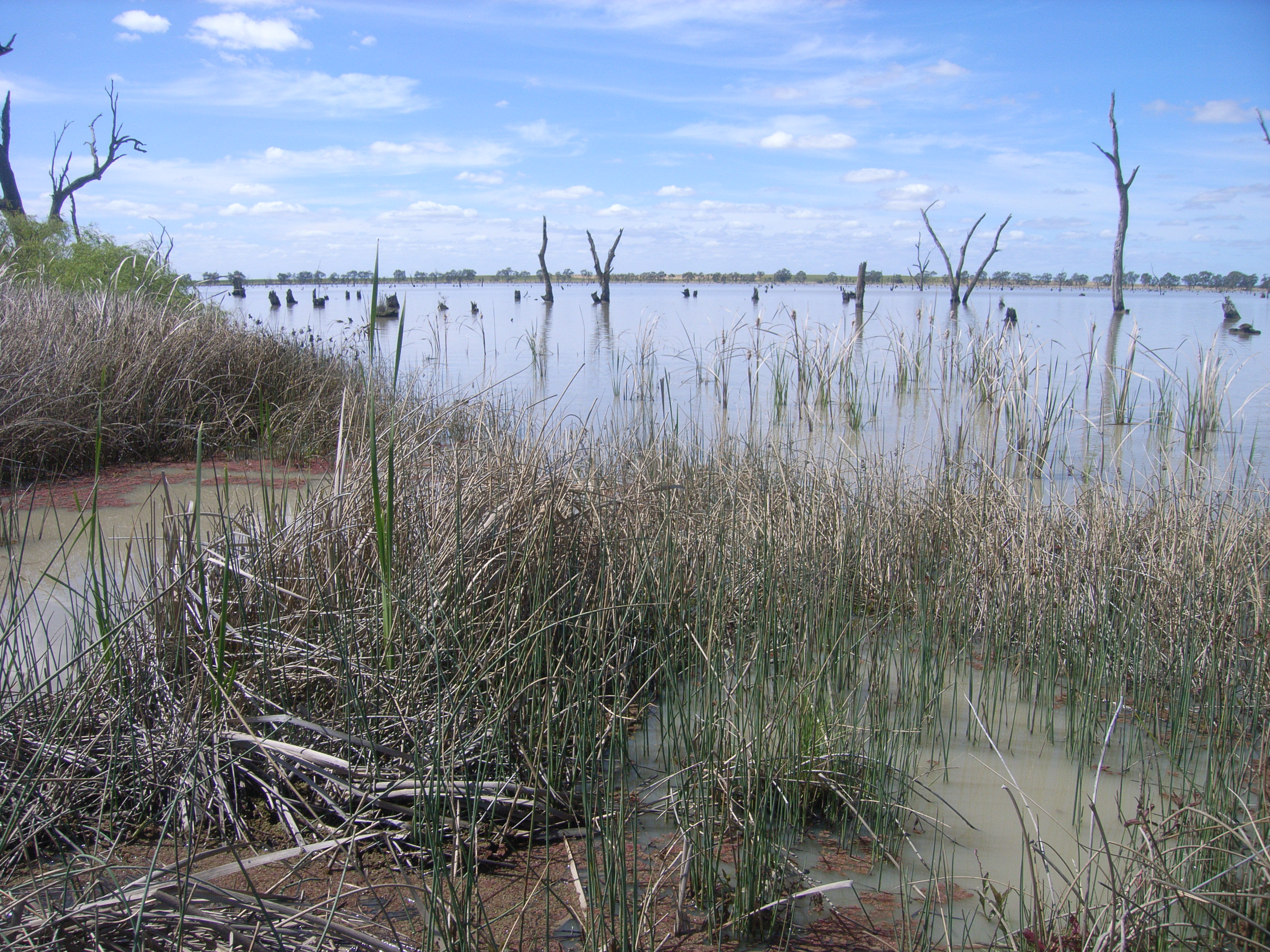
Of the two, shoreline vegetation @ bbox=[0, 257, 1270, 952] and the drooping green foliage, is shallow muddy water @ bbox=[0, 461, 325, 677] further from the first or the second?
the drooping green foliage

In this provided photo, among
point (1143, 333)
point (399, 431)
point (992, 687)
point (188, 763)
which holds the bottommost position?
point (992, 687)

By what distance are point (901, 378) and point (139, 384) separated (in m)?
9.32

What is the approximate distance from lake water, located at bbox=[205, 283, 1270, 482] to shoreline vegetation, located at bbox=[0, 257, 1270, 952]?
35.5 inches

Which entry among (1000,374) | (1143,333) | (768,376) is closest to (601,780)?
(1000,374)

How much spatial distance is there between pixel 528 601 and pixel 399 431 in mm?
1046

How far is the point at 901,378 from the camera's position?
11.4 metres

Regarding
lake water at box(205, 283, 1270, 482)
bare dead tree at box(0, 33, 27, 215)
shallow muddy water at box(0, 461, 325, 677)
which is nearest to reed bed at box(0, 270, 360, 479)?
shallow muddy water at box(0, 461, 325, 677)

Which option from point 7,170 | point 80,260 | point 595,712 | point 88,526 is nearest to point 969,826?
point 595,712

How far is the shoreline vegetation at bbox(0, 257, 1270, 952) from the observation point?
1723 millimetres

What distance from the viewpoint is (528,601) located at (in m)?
2.88

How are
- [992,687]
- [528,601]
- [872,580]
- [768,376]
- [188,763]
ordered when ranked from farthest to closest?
1. [768,376]
2. [872,580]
3. [992,687]
4. [528,601]
5. [188,763]

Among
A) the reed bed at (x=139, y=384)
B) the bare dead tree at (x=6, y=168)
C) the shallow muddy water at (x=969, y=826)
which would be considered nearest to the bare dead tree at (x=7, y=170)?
the bare dead tree at (x=6, y=168)

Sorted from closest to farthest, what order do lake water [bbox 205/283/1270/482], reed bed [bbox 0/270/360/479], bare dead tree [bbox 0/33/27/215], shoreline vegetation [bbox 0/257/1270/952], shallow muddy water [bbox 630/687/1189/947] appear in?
1. shoreline vegetation [bbox 0/257/1270/952]
2. shallow muddy water [bbox 630/687/1189/947]
3. reed bed [bbox 0/270/360/479]
4. lake water [bbox 205/283/1270/482]
5. bare dead tree [bbox 0/33/27/215]

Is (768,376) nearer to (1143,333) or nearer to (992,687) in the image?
(992,687)
